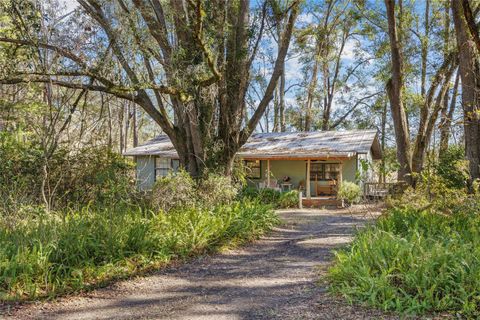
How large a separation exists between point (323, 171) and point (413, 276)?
16.3m

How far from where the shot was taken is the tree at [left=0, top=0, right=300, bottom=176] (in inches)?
331

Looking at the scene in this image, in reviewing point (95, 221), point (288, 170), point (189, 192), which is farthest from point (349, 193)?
point (95, 221)

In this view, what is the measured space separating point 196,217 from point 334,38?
76.2 feet

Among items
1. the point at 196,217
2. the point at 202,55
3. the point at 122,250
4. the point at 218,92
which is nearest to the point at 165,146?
the point at 218,92

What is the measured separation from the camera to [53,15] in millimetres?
7969

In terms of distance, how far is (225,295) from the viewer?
4.95 m

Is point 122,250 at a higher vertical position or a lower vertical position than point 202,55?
lower

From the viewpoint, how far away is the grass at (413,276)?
400 cm

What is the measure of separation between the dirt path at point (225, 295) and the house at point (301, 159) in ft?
35.7

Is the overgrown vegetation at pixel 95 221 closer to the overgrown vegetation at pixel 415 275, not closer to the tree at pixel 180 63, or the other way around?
the tree at pixel 180 63

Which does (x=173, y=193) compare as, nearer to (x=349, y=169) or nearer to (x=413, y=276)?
(x=413, y=276)

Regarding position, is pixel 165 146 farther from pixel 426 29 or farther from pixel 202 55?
pixel 426 29

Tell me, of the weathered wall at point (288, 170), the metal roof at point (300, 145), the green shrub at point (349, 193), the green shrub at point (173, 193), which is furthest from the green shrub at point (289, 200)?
the green shrub at point (173, 193)

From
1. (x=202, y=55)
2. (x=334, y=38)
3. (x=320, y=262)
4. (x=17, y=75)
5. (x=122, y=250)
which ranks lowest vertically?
(x=320, y=262)
